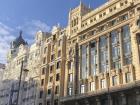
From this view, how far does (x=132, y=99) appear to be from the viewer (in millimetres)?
46688

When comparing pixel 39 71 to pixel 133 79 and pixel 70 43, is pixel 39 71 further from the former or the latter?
pixel 133 79

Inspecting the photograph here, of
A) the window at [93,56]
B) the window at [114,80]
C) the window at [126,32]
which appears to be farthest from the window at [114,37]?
the window at [114,80]

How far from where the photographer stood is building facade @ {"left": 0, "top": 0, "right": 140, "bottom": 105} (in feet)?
163

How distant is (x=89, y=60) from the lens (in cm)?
5903

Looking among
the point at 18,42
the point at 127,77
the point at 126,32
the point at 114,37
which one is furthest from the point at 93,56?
the point at 18,42

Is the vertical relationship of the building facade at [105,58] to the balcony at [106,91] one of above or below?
above

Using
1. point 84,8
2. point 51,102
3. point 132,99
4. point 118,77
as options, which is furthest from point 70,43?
point 132,99

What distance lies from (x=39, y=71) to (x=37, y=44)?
368 inches

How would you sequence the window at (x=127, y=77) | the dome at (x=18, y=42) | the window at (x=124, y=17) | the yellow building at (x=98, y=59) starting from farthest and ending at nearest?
the dome at (x=18, y=42) → the window at (x=124, y=17) → the yellow building at (x=98, y=59) → the window at (x=127, y=77)

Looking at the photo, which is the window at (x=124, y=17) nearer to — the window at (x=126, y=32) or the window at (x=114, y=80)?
the window at (x=126, y=32)

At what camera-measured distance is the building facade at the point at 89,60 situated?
163 feet

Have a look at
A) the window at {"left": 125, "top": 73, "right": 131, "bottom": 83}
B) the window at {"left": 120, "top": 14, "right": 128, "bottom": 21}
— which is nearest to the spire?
the window at {"left": 120, "top": 14, "right": 128, "bottom": 21}

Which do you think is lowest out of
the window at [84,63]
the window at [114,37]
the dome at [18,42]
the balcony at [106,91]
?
the balcony at [106,91]

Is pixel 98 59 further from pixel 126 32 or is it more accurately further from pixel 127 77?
pixel 127 77
